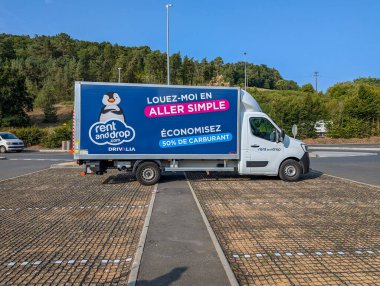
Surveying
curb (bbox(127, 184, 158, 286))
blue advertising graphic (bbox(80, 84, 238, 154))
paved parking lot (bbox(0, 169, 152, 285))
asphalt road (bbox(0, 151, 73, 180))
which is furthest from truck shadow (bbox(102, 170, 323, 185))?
curb (bbox(127, 184, 158, 286))

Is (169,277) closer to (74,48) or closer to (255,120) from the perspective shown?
(255,120)

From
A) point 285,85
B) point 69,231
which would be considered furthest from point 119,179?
point 285,85

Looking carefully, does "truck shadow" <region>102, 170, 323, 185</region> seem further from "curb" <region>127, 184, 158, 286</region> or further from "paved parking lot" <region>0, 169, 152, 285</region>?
"curb" <region>127, 184, 158, 286</region>

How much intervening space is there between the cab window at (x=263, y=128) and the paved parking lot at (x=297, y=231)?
5.56ft

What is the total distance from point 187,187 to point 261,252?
6.06 m

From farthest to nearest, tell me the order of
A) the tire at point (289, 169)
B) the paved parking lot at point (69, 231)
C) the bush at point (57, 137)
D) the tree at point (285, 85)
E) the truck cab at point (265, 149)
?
1. the tree at point (285, 85)
2. the bush at point (57, 137)
3. the tire at point (289, 169)
4. the truck cab at point (265, 149)
5. the paved parking lot at point (69, 231)

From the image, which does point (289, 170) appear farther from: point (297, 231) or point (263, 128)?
point (297, 231)

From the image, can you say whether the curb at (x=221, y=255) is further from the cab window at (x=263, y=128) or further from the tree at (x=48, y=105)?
the tree at (x=48, y=105)

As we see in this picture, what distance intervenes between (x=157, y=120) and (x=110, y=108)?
1.54m

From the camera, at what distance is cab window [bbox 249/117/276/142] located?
470 inches

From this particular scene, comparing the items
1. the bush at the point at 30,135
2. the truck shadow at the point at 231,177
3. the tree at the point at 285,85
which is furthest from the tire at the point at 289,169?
the tree at the point at 285,85

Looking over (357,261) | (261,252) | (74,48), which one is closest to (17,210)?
(261,252)

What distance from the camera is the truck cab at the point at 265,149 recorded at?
1188 cm

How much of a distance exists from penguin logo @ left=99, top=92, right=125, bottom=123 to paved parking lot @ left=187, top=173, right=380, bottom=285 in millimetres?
3458
